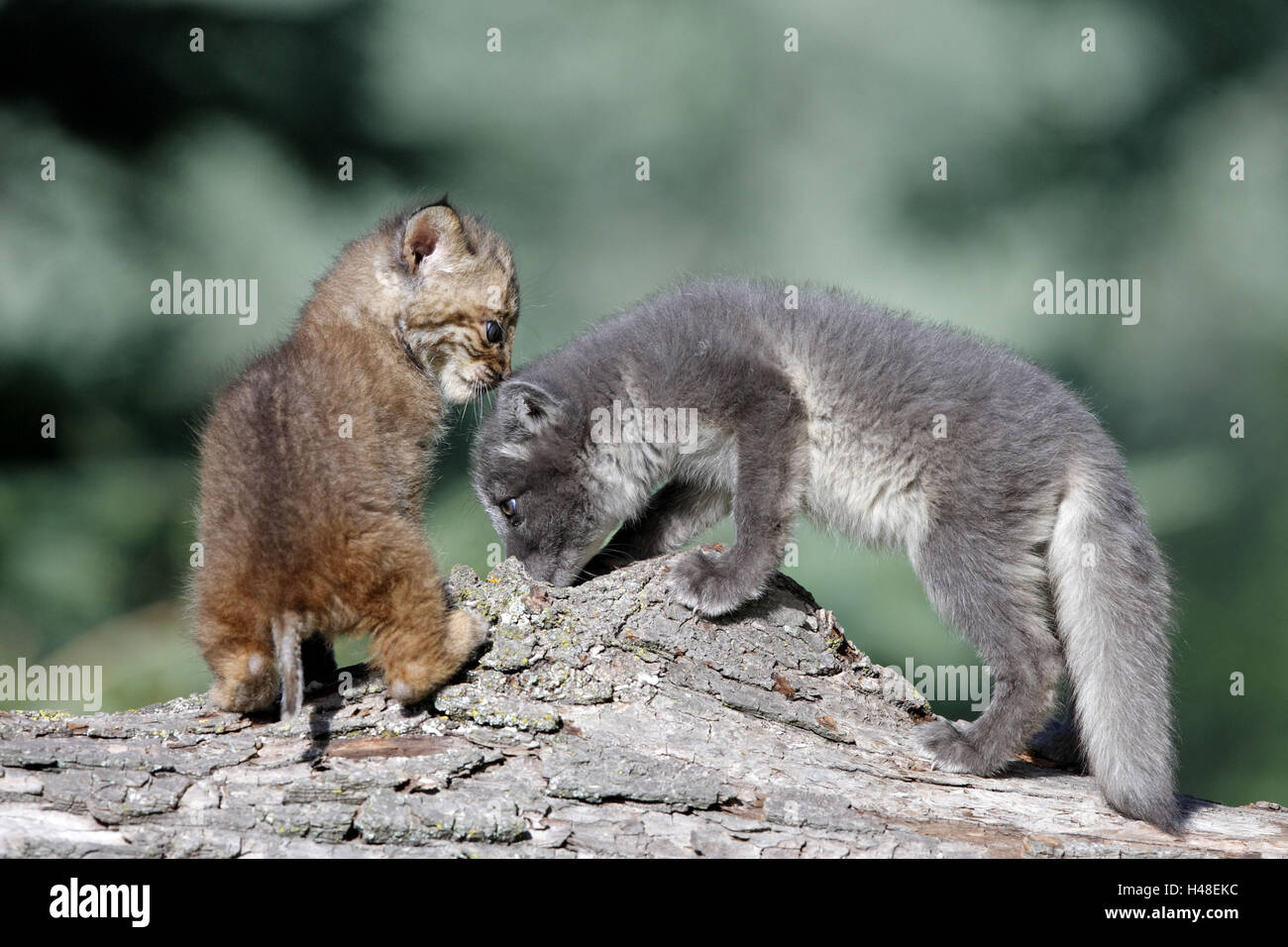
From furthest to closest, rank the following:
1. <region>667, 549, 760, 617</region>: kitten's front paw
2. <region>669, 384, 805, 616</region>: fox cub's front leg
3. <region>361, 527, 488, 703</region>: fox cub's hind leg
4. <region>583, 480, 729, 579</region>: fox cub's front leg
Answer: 1. <region>583, 480, 729, 579</region>: fox cub's front leg
2. <region>669, 384, 805, 616</region>: fox cub's front leg
3. <region>667, 549, 760, 617</region>: kitten's front paw
4. <region>361, 527, 488, 703</region>: fox cub's hind leg

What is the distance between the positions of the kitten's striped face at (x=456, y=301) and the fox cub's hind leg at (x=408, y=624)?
1.27m

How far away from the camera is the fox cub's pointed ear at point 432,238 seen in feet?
15.8

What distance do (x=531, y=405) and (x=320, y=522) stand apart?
5.84 feet

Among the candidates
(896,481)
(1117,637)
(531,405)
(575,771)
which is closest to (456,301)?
(531,405)

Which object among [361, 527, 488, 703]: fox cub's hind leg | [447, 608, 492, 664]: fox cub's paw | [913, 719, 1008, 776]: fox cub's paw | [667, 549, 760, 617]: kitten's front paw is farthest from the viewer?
[667, 549, 760, 617]: kitten's front paw

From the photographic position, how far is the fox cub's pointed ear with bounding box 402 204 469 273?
481 cm

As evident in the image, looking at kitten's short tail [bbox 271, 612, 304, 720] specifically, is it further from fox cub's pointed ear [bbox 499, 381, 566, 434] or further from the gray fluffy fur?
fox cub's pointed ear [bbox 499, 381, 566, 434]

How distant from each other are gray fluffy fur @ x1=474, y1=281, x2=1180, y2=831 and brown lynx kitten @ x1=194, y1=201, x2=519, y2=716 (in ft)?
3.15

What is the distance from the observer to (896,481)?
4.88 m

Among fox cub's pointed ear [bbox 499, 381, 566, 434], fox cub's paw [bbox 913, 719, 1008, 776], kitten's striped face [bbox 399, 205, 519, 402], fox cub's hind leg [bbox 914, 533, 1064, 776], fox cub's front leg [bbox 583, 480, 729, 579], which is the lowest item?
fox cub's paw [bbox 913, 719, 1008, 776]

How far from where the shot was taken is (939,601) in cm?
469

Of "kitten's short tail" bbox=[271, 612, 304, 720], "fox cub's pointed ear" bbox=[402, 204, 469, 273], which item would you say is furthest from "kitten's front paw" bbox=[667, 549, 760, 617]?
"fox cub's pointed ear" bbox=[402, 204, 469, 273]

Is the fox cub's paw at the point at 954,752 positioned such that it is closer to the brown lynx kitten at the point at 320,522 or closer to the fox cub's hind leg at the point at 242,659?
the brown lynx kitten at the point at 320,522

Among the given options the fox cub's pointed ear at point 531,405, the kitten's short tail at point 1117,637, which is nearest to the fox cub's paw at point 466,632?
the fox cub's pointed ear at point 531,405
